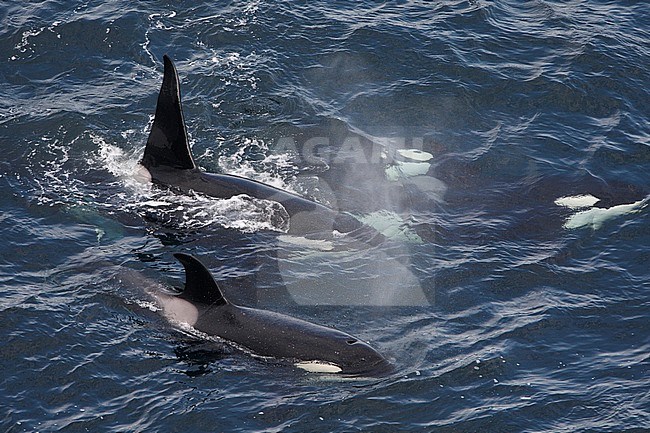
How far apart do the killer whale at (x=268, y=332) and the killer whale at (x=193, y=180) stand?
3328 millimetres

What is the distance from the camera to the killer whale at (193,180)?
62.6ft

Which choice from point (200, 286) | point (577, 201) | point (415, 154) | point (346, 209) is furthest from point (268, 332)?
point (415, 154)

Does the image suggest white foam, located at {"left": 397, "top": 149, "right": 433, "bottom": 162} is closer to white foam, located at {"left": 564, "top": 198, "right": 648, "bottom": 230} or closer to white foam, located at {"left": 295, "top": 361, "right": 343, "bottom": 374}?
white foam, located at {"left": 564, "top": 198, "right": 648, "bottom": 230}

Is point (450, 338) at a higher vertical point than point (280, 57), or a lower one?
lower

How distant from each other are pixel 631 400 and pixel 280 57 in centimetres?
1389

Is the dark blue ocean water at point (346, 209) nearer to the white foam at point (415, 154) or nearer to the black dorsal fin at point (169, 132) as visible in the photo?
the white foam at point (415, 154)

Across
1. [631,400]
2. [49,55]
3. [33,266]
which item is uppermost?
[49,55]

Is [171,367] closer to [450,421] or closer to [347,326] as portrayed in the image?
[347,326]

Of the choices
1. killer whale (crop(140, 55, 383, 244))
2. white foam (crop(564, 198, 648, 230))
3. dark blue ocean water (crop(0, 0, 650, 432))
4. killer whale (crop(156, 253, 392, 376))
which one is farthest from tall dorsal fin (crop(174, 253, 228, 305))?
white foam (crop(564, 198, 648, 230))

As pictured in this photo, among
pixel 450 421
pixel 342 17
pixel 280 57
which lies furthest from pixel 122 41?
pixel 450 421

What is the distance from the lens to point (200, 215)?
19.3 meters

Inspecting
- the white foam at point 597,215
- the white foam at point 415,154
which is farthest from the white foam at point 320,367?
the white foam at point 415,154

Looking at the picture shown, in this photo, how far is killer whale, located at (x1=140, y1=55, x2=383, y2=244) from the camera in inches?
751

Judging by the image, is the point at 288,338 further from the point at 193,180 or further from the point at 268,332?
the point at 193,180
